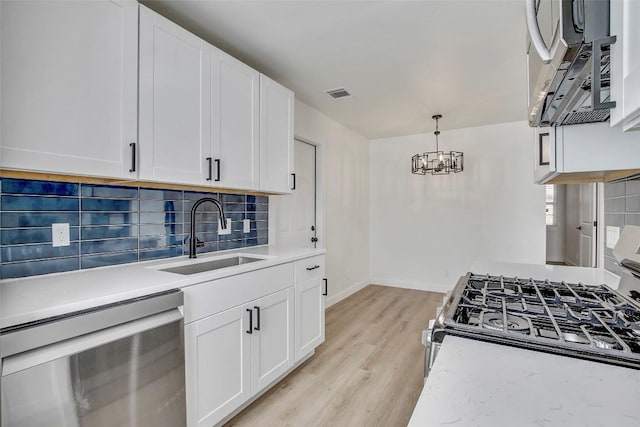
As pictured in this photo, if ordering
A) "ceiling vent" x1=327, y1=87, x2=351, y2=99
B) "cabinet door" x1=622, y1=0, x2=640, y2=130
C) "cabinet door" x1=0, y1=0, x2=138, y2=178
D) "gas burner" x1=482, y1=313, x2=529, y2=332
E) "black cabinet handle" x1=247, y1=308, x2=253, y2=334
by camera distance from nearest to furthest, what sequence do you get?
"cabinet door" x1=622, y1=0, x2=640, y2=130 < "gas burner" x1=482, y1=313, x2=529, y2=332 < "cabinet door" x1=0, y1=0, x2=138, y2=178 < "black cabinet handle" x1=247, y1=308, x2=253, y2=334 < "ceiling vent" x1=327, y1=87, x2=351, y2=99

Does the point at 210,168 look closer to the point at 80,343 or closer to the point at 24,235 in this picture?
the point at 24,235

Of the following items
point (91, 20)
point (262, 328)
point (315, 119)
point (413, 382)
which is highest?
point (315, 119)

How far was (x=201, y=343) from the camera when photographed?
1.61 meters

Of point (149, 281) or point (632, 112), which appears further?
point (149, 281)

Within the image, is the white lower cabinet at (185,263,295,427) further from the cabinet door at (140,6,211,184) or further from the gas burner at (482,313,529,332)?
the gas burner at (482,313,529,332)

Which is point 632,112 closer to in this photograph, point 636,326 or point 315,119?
point 636,326

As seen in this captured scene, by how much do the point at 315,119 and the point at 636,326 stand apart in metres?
3.36

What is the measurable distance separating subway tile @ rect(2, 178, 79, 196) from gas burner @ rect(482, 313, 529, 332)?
1.91 meters

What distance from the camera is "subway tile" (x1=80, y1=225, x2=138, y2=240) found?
1.69 meters

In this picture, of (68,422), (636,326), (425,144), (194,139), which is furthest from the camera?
(425,144)

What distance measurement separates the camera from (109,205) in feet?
5.85

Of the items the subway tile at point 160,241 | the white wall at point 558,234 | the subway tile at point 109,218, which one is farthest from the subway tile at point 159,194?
the white wall at point 558,234

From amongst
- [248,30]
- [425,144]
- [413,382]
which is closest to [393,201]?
[425,144]

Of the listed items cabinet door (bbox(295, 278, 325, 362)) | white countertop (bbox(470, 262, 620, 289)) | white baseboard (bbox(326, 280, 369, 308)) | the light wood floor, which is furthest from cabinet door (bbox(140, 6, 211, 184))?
white baseboard (bbox(326, 280, 369, 308))
